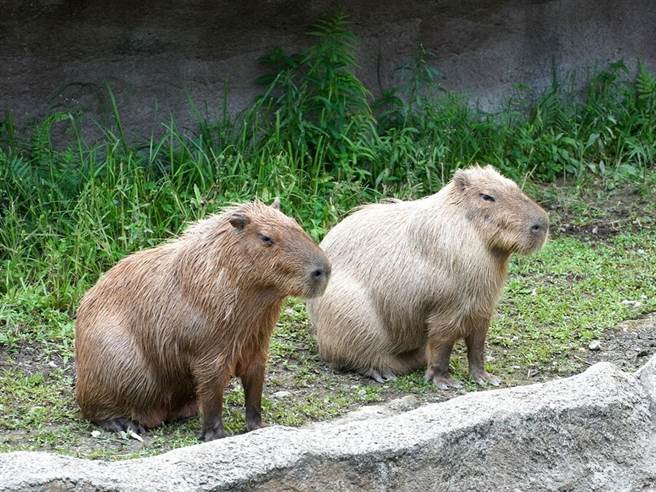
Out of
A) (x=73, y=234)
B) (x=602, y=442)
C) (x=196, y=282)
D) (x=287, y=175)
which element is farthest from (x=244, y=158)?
(x=602, y=442)

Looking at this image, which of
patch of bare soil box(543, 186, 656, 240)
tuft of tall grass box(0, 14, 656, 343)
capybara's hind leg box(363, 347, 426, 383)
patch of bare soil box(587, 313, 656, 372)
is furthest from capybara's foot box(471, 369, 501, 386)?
patch of bare soil box(543, 186, 656, 240)

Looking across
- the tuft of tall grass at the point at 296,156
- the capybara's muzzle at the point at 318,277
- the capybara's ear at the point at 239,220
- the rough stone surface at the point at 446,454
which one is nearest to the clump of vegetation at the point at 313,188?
the tuft of tall grass at the point at 296,156

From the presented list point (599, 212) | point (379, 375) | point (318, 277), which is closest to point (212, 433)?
point (318, 277)

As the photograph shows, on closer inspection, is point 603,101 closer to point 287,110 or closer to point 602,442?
point 287,110

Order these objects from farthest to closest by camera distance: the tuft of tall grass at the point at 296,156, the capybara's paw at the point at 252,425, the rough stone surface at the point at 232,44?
1. the rough stone surface at the point at 232,44
2. the tuft of tall grass at the point at 296,156
3. the capybara's paw at the point at 252,425

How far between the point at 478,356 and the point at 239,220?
166 cm

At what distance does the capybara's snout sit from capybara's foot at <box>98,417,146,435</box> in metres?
1.01

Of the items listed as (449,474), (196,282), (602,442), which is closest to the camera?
(449,474)

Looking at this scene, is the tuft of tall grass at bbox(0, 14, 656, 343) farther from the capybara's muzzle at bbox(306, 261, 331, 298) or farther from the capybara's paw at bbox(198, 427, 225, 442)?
the capybara's muzzle at bbox(306, 261, 331, 298)

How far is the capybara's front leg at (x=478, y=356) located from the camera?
5.96 m

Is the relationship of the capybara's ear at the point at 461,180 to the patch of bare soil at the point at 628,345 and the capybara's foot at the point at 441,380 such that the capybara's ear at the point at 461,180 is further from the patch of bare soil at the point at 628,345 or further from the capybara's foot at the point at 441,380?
the patch of bare soil at the point at 628,345

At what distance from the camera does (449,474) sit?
405 centimetres

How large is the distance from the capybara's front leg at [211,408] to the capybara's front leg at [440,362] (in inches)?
51.9

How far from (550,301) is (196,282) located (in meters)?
2.81
